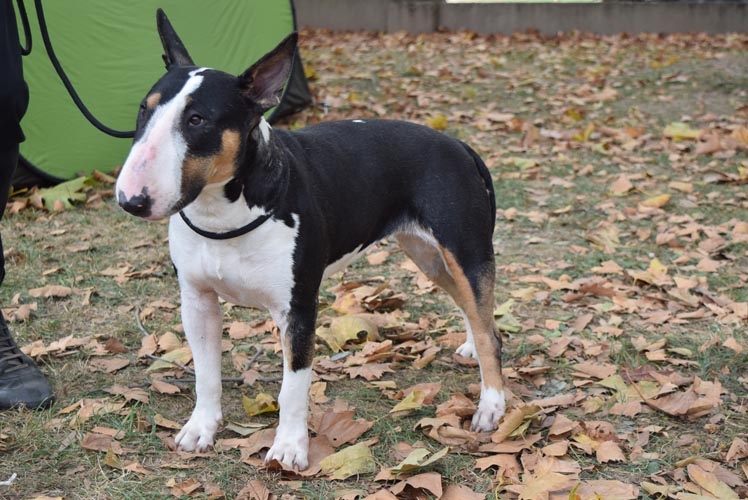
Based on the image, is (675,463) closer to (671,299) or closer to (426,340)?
(426,340)

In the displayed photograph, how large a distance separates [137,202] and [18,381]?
136 centimetres

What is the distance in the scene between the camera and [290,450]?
2.68m

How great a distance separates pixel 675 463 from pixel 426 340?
1345 millimetres

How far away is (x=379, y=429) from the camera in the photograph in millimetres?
2979

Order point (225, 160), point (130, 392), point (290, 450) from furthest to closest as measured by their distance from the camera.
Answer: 1. point (130, 392)
2. point (290, 450)
3. point (225, 160)

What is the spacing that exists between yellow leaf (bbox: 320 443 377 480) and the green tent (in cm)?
352

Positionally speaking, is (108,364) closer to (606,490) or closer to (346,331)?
(346,331)

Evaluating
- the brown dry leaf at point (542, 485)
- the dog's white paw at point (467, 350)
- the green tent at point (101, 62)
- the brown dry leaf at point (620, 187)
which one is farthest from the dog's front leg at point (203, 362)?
the brown dry leaf at point (620, 187)

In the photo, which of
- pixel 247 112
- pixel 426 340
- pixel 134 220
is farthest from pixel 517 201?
pixel 247 112

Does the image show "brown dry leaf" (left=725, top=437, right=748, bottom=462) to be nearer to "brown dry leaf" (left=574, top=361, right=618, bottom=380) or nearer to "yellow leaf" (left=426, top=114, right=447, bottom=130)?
"brown dry leaf" (left=574, top=361, right=618, bottom=380)

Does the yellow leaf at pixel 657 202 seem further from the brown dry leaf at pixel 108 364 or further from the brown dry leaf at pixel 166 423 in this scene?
the brown dry leaf at pixel 166 423

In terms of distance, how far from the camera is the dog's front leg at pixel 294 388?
2600 mm

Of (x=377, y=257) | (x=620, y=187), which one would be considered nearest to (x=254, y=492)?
(x=377, y=257)

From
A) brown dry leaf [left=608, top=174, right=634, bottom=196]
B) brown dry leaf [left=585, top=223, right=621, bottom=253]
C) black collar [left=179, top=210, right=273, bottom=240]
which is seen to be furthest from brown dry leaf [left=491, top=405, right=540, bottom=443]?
brown dry leaf [left=608, top=174, right=634, bottom=196]
